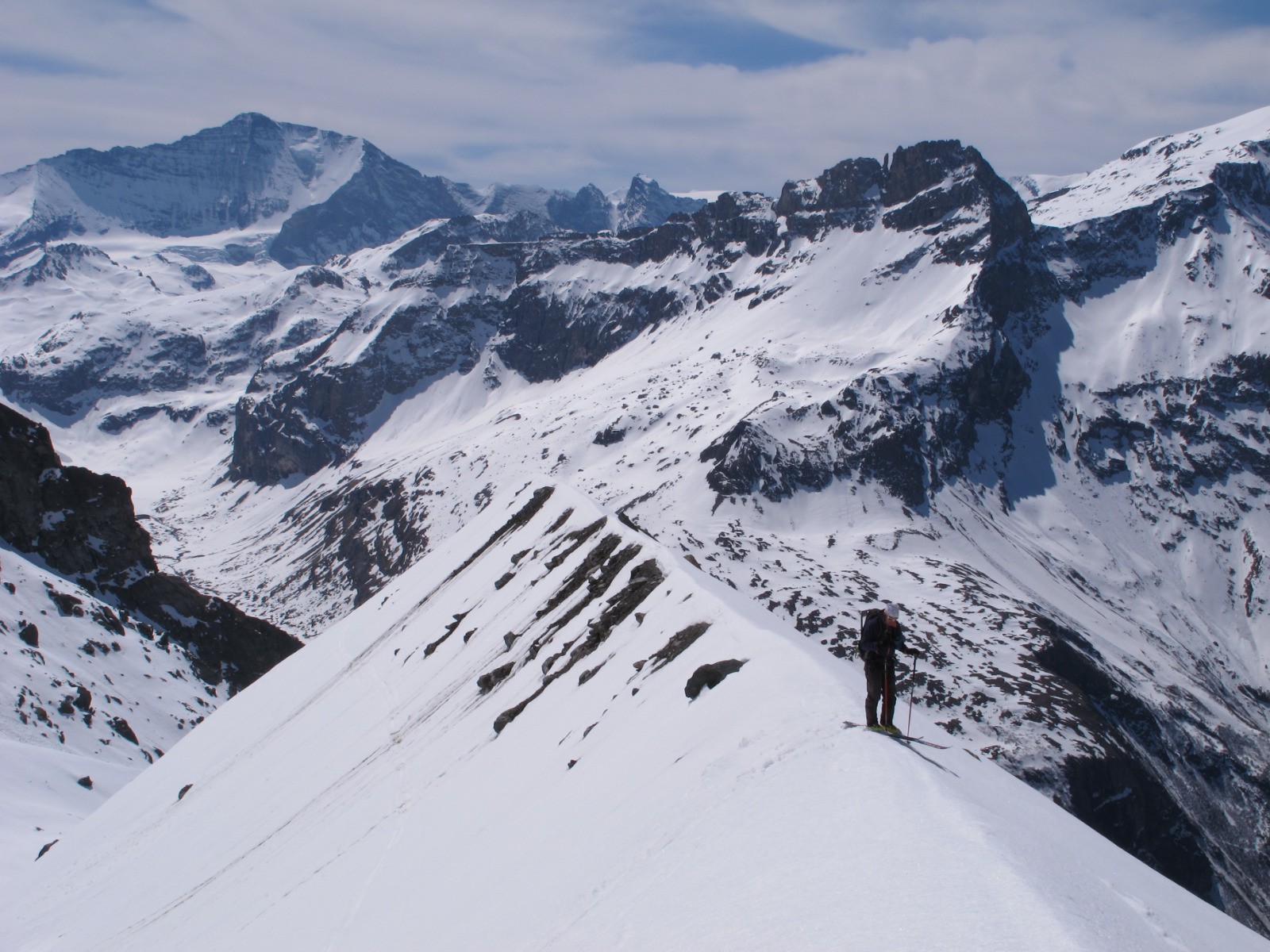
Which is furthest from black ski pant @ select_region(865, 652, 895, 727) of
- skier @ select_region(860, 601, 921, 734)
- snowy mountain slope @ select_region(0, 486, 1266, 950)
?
snowy mountain slope @ select_region(0, 486, 1266, 950)

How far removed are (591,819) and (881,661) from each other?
5105 millimetres

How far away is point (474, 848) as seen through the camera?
1777 centimetres

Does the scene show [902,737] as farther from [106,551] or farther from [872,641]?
[106,551]

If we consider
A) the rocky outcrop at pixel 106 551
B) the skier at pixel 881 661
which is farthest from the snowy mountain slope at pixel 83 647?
the skier at pixel 881 661

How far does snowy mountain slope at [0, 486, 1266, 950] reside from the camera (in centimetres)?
936

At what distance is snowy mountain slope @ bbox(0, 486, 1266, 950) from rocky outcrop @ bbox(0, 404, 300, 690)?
45.5m

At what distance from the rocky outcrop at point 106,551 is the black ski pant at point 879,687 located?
261ft

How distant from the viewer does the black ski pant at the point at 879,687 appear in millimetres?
13730

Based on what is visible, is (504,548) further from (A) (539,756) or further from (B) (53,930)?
(A) (539,756)

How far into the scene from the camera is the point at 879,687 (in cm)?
1398

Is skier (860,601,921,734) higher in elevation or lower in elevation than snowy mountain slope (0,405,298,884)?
higher

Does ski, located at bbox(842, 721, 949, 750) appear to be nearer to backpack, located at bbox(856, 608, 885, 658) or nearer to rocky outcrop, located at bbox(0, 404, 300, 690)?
backpack, located at bbox(856, 608, 885, 658)

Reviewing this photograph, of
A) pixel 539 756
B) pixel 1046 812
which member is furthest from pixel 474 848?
pixel 1046 812

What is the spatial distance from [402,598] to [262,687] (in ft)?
29.3
